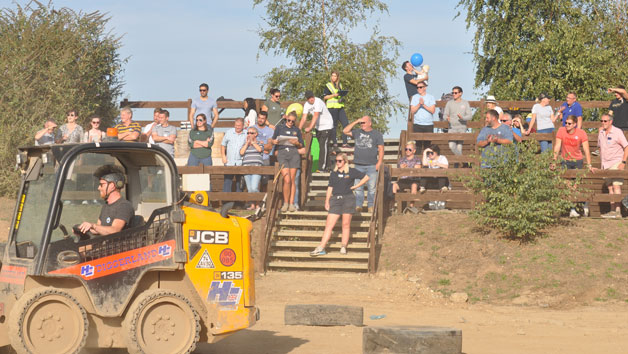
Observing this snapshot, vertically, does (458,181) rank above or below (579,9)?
below

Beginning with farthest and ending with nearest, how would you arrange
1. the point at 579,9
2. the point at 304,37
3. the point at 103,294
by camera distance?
the point at 579,9 < the point at 304,37 < the point at 103,294

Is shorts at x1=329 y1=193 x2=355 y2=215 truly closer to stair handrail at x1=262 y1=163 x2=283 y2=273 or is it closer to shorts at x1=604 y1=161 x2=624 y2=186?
stair handrail at x1=262 y1=163 x2=283 y2=273

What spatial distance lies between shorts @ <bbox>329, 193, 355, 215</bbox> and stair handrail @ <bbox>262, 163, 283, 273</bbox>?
136 centimetres

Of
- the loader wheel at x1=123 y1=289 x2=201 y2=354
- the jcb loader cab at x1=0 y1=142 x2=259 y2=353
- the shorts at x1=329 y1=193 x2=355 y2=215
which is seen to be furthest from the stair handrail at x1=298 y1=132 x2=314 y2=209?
Result: the loader wheel at x1=123 y1=289 x2=201 y2=354

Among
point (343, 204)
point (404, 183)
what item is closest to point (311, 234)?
point (343, 204)

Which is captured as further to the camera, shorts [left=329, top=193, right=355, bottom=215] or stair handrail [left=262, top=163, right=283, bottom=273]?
stair handrail [left=262, top=163, right=283, bottom=273]

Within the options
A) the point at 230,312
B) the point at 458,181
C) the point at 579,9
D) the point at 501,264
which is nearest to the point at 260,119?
the point at 458,181

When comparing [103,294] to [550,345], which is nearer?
[103,294]

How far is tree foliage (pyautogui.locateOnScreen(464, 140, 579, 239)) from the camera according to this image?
1748cm

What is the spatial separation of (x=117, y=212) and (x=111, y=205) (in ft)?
0.41

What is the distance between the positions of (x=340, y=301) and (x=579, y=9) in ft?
57.6

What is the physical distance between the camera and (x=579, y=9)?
2970cm

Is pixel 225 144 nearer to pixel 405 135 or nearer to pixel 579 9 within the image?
pixel 405 135

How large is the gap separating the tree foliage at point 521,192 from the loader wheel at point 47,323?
34.1 ft
